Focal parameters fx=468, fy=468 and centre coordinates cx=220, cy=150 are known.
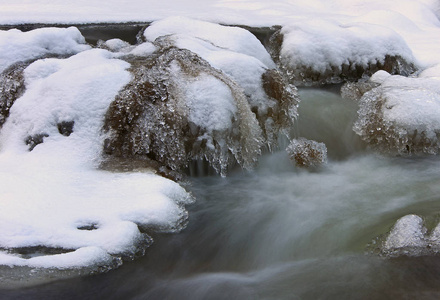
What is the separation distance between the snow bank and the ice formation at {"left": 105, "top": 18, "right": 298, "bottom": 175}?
202 mm

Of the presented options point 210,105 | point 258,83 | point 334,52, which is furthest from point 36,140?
point 334,52

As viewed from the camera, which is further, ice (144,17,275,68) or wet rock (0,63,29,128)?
ice (144,17,275,68)

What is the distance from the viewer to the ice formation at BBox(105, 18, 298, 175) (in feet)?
12.5

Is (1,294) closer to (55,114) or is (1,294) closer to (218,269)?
(218,269)

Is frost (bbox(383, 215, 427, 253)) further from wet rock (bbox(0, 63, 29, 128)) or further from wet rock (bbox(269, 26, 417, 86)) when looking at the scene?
wet rock (bbox(0, 63, 29, 128))

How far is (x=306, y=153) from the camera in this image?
A: 4.52 metres

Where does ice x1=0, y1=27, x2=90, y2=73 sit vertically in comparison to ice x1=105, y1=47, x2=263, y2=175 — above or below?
above

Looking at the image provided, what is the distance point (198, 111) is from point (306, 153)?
126 centimetres

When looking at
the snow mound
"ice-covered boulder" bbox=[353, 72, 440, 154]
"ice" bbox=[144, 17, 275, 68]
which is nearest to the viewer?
the snow mound

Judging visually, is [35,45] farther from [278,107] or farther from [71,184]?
[278,107]

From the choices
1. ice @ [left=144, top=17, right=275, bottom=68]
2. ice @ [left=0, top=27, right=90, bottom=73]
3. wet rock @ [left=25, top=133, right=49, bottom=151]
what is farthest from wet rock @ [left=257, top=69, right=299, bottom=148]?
ice @ [left=0, top=27, right=90, bottom=73]

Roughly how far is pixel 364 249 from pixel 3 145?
2925 millimetres

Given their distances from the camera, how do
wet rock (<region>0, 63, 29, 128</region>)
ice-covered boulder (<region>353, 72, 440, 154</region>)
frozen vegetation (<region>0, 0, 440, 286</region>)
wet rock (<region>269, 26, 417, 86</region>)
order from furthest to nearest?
wet rock (<region>269, 26, 417, 86</region>) < ice-covered boulder (<region>353, 72, 440, 154</region>) < wet rock (<region>0, 63, 29, 128</region>) < frozen vegetation (<region>0, 0, 440, 286</region>)

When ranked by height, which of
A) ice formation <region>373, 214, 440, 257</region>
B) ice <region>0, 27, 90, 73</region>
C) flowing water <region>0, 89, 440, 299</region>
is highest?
ice <region>0, 27, 90, 73</region>
